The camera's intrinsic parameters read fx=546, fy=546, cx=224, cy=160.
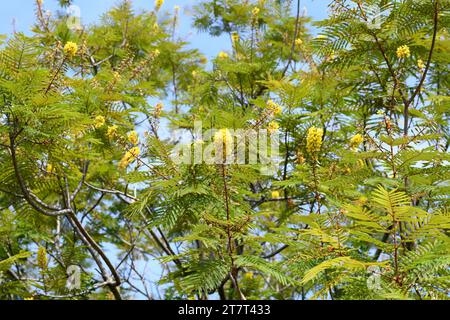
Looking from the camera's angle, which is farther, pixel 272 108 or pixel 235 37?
pixel 235 37

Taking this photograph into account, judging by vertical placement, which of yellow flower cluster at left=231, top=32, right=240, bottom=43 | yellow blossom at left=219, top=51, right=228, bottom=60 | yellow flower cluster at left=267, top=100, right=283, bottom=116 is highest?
yellow flower cluster at left=231, top=32, right=240, bottom=43

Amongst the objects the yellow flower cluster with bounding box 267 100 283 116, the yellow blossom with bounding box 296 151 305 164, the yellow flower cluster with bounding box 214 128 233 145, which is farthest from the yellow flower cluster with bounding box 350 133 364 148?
the yellow flower cluster with bounding box 214 128 233 145

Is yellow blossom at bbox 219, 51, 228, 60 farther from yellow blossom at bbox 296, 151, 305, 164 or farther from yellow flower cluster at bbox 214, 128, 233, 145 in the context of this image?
yellow flower cluster at bbox 214, 128, 233, 145

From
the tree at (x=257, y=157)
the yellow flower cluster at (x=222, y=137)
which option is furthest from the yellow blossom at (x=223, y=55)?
the yellow flower cluster at (x=222, y=137)

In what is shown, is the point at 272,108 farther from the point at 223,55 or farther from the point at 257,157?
the point at 223,55

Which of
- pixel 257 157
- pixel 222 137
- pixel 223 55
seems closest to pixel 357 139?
pixel 257 157

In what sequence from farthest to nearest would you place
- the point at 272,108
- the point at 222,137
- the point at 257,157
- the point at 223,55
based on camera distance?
1. the point at 223,55
2. the point at 257,157
3. the point at 272,108
4. the point at 222,137

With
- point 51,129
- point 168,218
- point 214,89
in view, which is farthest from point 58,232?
point 168,218

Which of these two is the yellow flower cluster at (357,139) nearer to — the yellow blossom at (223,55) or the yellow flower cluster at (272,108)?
the yellow flower cluster at (272,108)

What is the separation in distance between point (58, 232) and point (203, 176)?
3295 mm

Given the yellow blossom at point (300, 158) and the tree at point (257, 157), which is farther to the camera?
the yellow blossom at point (300, 158)

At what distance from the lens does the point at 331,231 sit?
93.3 inches

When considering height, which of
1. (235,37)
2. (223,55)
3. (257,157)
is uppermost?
(235,37)

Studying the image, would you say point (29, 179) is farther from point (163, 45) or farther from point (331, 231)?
point (163, 45)
